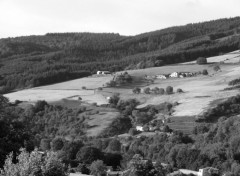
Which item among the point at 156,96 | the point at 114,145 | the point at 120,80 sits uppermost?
the point at 120,80

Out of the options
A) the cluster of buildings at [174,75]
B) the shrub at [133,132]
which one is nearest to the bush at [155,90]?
the cluster of buildings at [174,75]

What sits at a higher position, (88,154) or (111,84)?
(111,84)

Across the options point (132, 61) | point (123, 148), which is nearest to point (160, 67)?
point (132, 61)

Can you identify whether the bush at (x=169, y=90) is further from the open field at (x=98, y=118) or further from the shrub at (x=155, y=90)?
the open field at (x=98, y=118)

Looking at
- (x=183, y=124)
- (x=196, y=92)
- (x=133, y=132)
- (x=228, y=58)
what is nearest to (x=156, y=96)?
(x=196, y=92)

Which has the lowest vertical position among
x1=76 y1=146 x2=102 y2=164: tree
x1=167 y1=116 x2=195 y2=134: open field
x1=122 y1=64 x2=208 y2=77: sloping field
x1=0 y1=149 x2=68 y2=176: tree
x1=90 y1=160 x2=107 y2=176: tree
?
x1=167 y1=116 x2=195 y2=134: open field

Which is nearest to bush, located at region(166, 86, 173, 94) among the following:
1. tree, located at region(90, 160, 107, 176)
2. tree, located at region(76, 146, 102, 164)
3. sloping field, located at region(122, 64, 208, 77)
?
sloping field, located at region(122, 64, 208, 77)

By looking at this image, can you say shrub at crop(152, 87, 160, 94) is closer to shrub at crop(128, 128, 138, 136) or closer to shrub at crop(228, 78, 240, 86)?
shrub at crop(228, 78, 240, 86)

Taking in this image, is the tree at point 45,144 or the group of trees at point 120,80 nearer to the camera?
the tree at point 45,144

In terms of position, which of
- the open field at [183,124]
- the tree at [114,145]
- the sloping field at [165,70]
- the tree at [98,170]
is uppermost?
the sloping field at [165,70]

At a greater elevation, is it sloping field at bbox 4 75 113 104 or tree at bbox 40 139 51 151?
sloping field at bbox 4 75 113 104

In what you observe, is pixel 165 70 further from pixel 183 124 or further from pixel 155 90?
pixel 183 124
